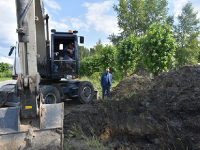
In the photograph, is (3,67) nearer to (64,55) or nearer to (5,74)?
(5,74)

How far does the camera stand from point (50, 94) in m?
6.13

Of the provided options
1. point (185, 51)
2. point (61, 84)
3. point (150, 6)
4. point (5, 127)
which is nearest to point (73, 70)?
point (61, 84)

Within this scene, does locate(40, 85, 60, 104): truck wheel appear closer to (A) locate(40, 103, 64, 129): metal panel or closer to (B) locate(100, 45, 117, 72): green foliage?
(A) locate(40, 103, 64, 129): metal panel

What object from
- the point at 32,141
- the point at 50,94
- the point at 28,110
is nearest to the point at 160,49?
the point at 50,94

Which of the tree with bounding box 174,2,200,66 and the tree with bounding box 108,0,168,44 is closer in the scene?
the tree with bounding box 174,2,200,66

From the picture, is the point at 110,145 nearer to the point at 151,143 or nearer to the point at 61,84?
the point at 151,143

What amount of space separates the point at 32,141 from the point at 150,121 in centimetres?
314

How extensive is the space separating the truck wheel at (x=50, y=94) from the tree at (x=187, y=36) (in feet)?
80.5

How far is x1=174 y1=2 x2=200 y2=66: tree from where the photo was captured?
89.5 feet

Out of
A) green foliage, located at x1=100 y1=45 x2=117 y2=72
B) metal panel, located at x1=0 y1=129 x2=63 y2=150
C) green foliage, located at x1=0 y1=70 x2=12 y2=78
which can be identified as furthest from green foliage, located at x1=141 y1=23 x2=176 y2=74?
green foliage, located at x1=0 y1=70 x2=12 y2=78

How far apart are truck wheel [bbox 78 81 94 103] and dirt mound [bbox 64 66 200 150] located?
1.51 metres

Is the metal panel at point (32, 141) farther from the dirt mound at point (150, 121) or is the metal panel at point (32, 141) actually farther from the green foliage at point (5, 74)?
the green foliage at point (5, 74)

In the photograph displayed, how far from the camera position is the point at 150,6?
105 ft

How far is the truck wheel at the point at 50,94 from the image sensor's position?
5.95m
